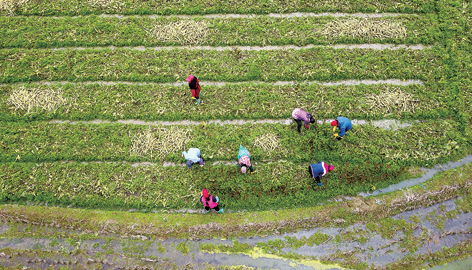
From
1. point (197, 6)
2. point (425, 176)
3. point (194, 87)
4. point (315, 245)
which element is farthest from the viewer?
point (197, 6)

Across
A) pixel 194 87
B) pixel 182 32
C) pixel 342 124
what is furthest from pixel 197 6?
pixel 342 124

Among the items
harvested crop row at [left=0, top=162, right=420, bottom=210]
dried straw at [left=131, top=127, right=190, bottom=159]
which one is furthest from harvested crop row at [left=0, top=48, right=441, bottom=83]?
harvested crop row at [left=0, top=162, right=420, bottom=210]

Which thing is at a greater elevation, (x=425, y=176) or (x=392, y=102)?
(x=392, y=102)

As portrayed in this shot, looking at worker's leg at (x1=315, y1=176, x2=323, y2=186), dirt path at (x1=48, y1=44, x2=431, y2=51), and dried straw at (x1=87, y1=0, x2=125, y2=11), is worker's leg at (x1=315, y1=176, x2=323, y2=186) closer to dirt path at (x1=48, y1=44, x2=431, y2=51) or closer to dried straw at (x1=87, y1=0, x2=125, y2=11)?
dirt path at (x1=48, y1=44, x2=431, y2=51)

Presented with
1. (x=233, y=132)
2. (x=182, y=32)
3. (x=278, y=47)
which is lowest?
(x=233, y=132)

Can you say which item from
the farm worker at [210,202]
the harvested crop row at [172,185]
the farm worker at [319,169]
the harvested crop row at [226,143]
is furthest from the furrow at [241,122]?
the farm worker at [210,202]

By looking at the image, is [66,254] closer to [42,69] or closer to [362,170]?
[42,69]

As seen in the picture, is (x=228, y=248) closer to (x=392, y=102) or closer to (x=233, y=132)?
(x=233, y=132)

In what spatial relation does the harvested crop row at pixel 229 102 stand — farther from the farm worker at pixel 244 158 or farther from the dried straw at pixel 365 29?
the dried straw at pixel 365 29
